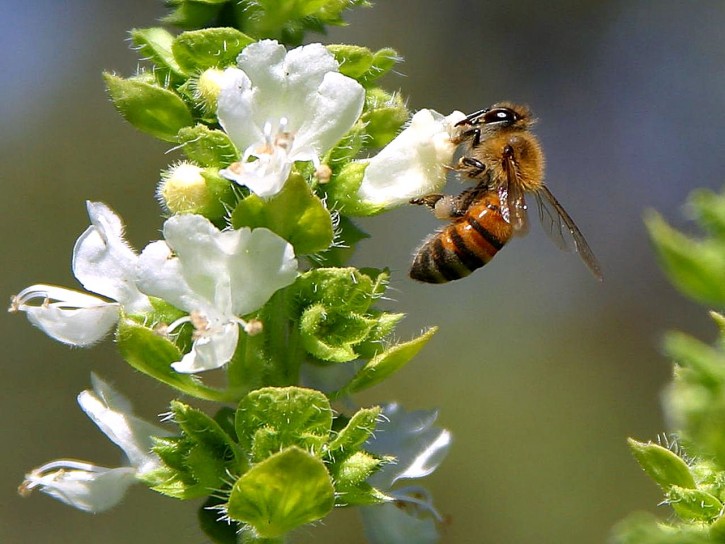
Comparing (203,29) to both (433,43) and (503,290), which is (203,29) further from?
(433,43)

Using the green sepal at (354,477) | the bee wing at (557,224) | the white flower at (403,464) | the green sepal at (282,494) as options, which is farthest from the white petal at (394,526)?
the bee wing at (557,224)

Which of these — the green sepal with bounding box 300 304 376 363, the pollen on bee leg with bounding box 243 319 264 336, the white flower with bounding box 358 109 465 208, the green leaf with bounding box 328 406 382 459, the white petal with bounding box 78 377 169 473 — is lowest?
the white petal with bounding box 78 377 169 473

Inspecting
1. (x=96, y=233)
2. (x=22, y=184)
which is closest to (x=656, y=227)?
(x=96, y=233)

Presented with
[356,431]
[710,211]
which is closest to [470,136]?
[356,431]

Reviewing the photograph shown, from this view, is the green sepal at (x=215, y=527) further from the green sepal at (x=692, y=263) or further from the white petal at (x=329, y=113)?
the green sepal at (x=692, y=263)

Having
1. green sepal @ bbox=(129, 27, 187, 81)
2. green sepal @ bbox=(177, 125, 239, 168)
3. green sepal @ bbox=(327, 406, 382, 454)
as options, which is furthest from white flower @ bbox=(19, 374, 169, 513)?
green sepal @ bbox=(129, 27, 187, 81)

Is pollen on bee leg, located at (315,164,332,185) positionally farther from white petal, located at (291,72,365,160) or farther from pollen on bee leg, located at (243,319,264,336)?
pollen on bee leg, located at (243,319,264,336)
